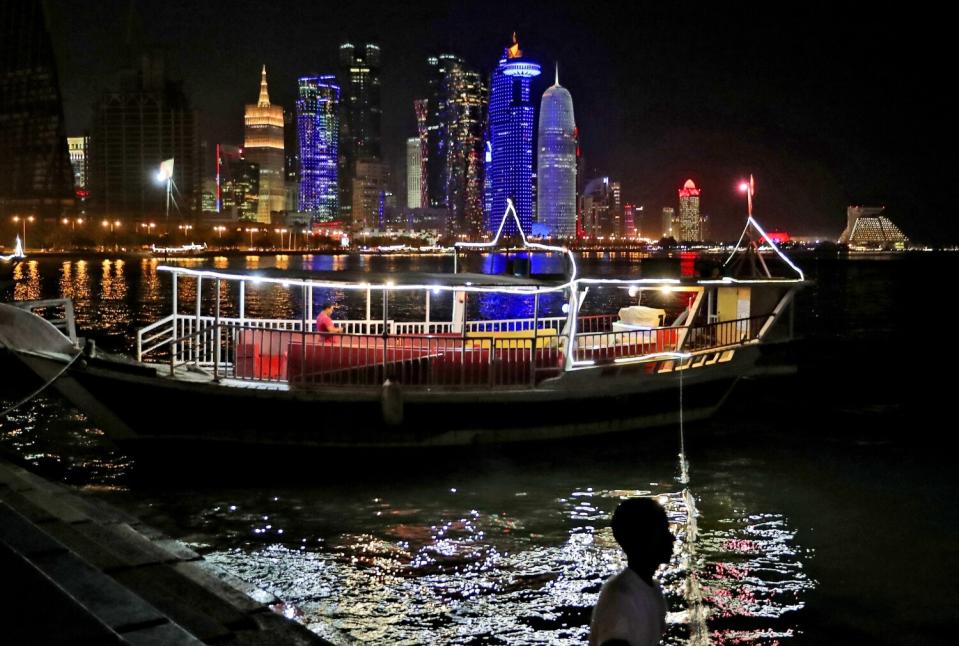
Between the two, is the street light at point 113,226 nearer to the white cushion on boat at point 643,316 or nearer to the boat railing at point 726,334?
the white cushion on boat at point 643,316

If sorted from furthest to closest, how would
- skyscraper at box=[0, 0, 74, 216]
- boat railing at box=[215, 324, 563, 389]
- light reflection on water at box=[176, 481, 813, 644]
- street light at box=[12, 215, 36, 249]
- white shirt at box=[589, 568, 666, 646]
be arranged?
skyscraper at box=[0, 0, 74, 216] < street light at box=[12, 215, 36, 249] < boat railing at box=[215, 324, 563, 389] < light reflection on water at box=[176, 481, 813, 644] < white shirt at box=[589, 568, 666, 646]

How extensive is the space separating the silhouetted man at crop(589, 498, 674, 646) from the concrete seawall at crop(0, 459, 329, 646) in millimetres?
2955

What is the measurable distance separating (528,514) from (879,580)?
14.8 feet

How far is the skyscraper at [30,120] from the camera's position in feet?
577

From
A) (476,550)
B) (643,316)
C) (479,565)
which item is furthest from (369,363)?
(643,316)

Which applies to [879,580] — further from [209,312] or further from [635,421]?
[209,312]

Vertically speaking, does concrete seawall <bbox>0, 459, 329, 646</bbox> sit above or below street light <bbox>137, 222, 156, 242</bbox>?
below

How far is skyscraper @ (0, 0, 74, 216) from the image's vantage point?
17600cm

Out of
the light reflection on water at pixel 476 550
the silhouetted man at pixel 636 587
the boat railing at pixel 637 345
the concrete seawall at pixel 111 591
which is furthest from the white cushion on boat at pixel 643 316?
the silhouetted man at pixel 636 587

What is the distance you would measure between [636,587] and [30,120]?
20101cm

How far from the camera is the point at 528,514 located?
12.5 meters

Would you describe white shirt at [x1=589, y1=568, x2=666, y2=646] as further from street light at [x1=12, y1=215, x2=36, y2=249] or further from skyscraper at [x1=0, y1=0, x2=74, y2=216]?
skyscraper at [x1=0, y1=0, x2=74, y2=216]

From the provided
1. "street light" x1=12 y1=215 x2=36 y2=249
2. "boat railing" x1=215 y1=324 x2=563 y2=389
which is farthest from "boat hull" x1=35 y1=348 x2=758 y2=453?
"street light" x1=12 y1=215 x2=36 y2=249

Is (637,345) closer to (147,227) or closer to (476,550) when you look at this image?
(476,550)
